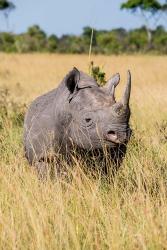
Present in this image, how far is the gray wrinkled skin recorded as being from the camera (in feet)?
13.1

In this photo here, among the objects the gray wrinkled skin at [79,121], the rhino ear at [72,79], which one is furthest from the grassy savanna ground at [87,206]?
the rhino ear at [72,79]

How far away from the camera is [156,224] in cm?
329

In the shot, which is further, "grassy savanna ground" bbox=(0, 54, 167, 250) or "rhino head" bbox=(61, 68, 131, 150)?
"rhino head" bbox=(61, 68, 131, 150)

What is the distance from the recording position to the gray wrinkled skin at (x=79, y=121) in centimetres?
398

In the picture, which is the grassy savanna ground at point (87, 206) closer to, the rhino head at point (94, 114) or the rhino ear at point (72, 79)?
the rhino head at point (94, 114)

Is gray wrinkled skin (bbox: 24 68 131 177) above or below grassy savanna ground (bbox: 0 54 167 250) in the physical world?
above

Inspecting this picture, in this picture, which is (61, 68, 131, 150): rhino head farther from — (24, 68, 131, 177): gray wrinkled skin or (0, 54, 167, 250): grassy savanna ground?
(0, 54, 167, 250): grassy savanna ground

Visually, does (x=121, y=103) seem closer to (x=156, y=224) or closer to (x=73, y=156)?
(x=73, y=156)

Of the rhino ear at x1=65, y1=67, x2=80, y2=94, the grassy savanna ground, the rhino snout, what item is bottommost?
the grassy savanna ground

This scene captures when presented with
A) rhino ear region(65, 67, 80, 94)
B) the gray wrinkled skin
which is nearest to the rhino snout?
the gray wrinkled skin

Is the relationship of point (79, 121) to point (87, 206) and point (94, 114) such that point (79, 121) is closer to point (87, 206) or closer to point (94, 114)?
point (94, 114)

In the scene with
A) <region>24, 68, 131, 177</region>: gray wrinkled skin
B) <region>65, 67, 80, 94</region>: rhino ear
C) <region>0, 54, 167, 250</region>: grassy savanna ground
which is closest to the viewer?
<region>0, 54, 167, 250</region>: grassy savanna ground

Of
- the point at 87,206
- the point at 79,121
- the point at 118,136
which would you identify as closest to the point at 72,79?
the point at 79,121

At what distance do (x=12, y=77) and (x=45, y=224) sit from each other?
53.1 ft
